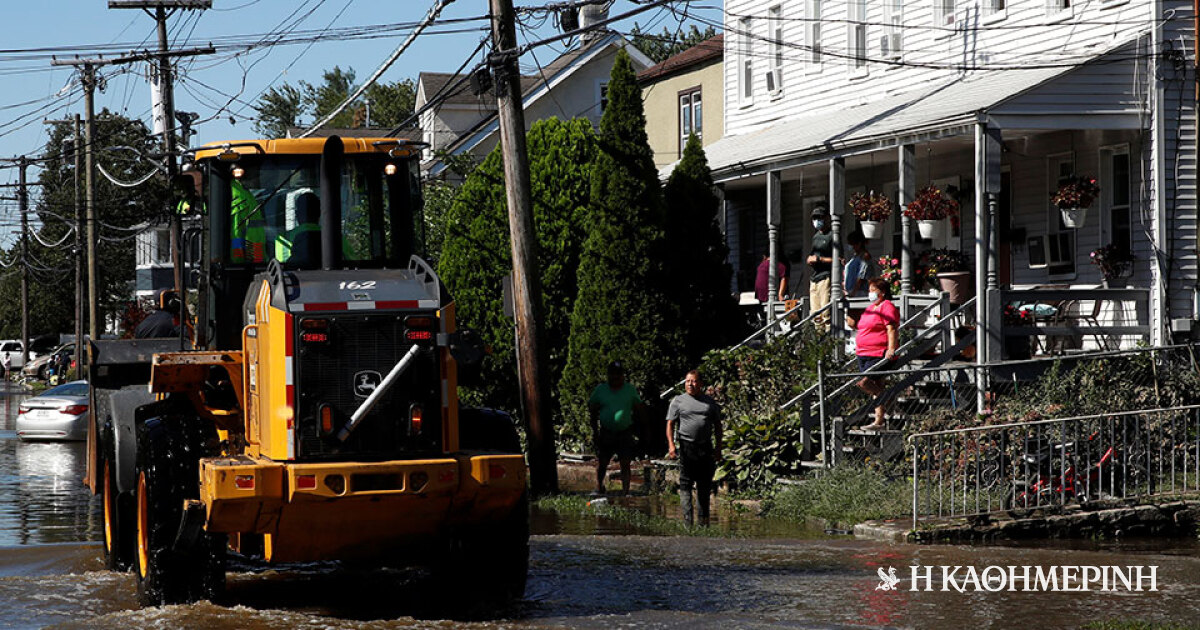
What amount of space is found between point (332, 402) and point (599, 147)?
41.9ft

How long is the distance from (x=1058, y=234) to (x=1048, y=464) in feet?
22.5

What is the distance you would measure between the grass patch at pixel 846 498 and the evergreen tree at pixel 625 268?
474 centimetres

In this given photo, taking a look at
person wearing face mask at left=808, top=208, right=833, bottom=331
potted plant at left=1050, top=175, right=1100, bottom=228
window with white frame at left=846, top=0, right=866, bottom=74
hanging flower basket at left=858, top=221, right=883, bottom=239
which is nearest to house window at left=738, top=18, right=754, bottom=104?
window with white frame at left=846, top=0, right=866, bottom=74

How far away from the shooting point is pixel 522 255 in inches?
742

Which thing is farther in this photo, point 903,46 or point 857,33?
point 857,33

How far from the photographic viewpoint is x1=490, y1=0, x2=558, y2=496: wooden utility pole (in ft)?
61.5

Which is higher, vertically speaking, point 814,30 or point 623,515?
point 814,30

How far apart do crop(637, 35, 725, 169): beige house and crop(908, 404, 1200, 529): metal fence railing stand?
2166 cm

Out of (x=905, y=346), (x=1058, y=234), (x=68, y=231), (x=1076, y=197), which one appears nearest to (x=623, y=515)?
(x=905, y=346)

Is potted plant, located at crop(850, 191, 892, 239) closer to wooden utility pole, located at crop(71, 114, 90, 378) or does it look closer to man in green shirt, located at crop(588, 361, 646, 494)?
man in green shirt, located at crop(588, 361, 646, 494)

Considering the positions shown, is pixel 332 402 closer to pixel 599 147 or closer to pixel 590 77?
pixel 599 147

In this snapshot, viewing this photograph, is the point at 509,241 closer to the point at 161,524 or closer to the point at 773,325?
the point at 773,325

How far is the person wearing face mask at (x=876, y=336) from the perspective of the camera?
60.0 ft

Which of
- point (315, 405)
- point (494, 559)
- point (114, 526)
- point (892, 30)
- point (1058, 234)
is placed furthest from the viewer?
point (892, 30)
